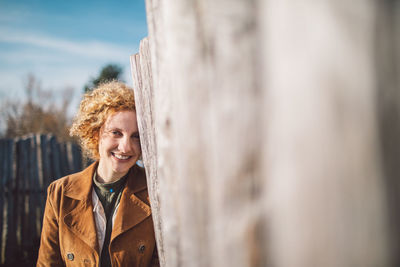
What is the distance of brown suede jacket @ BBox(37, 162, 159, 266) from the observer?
1858mm

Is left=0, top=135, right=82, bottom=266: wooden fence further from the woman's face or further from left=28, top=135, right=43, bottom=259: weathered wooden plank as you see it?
the woman's face

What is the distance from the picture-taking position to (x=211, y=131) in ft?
1.97

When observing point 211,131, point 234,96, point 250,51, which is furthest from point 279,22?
point 211,131

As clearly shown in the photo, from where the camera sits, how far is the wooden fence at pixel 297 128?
0.51 metres

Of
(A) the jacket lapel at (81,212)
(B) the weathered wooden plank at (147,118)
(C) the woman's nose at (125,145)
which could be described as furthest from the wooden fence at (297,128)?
(A) the jacket lapel at (81,212)

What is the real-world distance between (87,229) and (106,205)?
0.23 meters

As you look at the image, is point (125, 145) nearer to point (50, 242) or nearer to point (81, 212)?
point (81, 212)

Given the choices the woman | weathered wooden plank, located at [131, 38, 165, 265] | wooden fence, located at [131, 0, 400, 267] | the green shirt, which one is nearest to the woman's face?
the woman

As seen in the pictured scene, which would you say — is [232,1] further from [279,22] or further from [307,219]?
[307,219]

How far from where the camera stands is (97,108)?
79.4 inches

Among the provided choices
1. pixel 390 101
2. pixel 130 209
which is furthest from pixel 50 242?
pixel 390 101

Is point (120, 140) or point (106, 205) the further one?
point (106, 205)

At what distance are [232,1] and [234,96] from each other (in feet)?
0.70

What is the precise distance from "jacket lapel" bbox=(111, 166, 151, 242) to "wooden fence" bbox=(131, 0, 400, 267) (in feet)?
4.74
